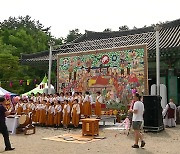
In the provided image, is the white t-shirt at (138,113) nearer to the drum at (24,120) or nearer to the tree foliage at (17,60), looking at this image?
the drum at (24,120)

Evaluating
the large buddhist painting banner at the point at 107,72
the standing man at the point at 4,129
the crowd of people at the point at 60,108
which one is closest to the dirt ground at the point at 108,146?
the standing man at the point at 4,129

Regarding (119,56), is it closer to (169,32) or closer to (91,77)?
(91,77)

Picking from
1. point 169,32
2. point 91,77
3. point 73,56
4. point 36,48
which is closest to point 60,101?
point 91,77

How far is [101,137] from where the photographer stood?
37.0 ft

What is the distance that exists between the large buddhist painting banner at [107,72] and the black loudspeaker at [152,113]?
2.82 metres

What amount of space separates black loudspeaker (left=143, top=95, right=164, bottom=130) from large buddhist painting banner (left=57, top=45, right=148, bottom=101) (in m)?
2.82

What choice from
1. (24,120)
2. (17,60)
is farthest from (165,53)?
(17,60)

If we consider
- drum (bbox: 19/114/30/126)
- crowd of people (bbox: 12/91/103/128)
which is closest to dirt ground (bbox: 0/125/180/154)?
drum (bbox: 19/114/30/126)

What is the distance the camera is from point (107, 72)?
17.0 metres

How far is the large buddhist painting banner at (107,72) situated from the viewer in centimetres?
1588

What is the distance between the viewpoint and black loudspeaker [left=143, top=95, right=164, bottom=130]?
40.9ft

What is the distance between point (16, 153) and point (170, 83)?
1237 cm

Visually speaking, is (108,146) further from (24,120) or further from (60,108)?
(60,108)

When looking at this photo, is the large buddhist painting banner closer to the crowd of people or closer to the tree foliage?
the crowd of people
